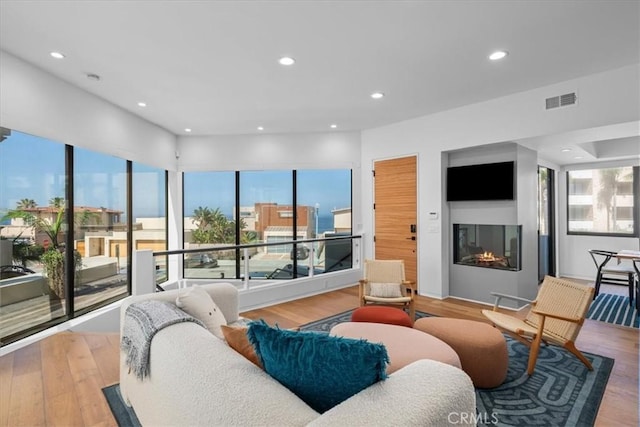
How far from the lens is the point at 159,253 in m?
3.83

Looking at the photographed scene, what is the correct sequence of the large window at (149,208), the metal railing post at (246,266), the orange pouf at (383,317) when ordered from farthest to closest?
1. the large window at (149,208)
2. the metal railing post at (246,266)
3. the orange pouf at (383,317)

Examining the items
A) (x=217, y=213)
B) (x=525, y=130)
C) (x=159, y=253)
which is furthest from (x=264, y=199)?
(x=525, y=130)

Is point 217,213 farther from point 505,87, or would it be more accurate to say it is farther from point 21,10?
point 505,87

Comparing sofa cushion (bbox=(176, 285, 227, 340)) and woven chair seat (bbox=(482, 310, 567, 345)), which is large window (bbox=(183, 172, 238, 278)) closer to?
sofa cushion (bbox=(176, 285, 227, 340))

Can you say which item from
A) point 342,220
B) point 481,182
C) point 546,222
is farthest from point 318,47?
point 546,222

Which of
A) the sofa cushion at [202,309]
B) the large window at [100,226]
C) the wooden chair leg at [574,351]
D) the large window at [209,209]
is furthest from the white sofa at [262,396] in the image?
the large window at [209,209]

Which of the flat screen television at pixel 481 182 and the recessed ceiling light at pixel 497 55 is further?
the flat screen television at pixel 481 182

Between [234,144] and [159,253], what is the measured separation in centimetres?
312

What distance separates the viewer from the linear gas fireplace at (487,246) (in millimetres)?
4654

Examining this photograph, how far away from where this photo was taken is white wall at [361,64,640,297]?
11.5 feet

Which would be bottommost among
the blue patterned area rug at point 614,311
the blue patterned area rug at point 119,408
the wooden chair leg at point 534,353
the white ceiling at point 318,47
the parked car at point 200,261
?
the blue patterned area rug at point 119,408

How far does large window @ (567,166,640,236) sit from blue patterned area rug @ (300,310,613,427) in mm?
4250

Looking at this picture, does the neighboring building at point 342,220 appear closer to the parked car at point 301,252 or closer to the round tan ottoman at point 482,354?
the parked car at point 301,252

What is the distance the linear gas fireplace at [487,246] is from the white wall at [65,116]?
5226 mm
